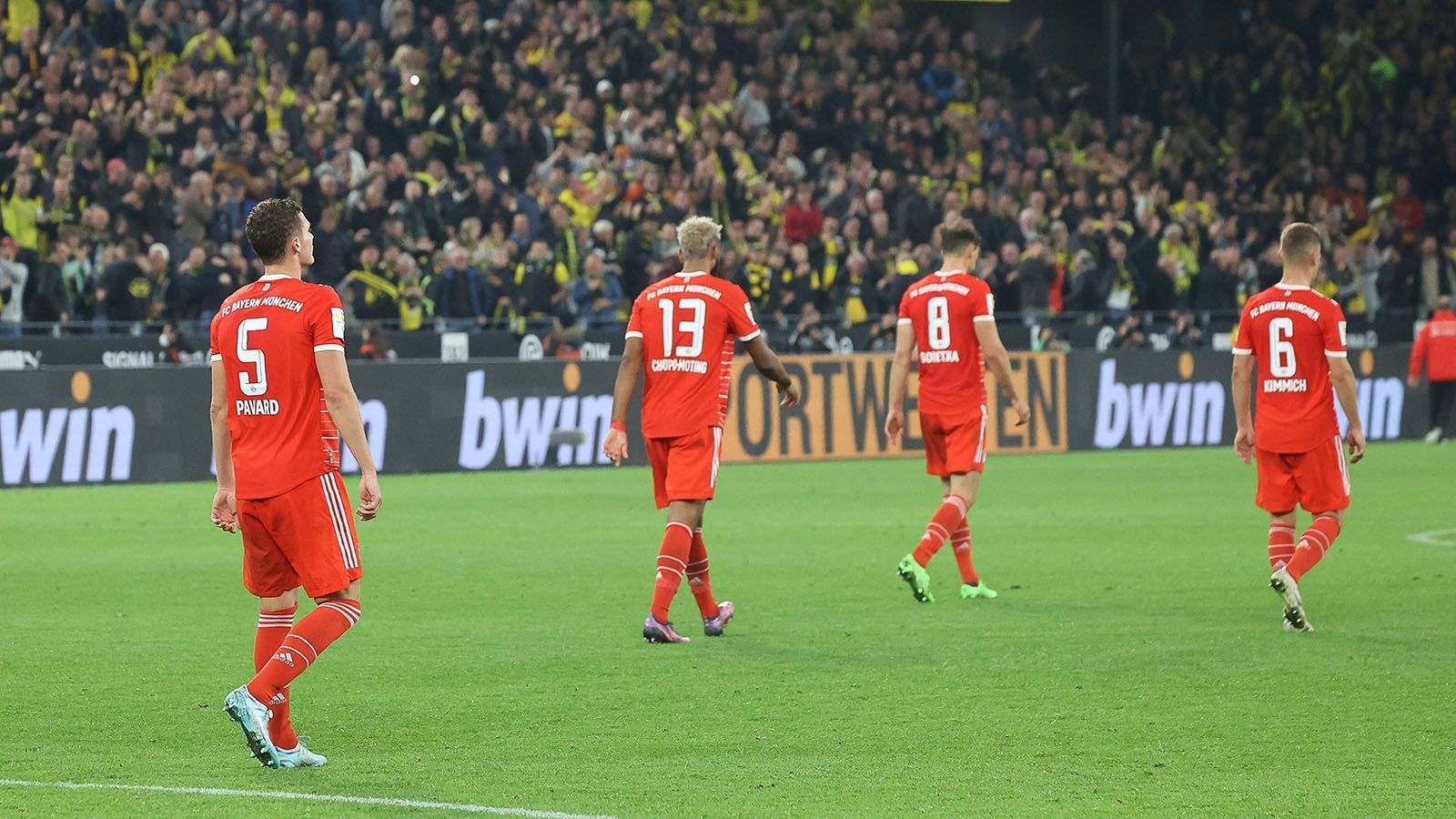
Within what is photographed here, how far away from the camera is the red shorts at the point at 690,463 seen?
9367 millimetres

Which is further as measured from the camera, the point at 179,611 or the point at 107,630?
the point at 179,611

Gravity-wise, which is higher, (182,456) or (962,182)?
(962,182)

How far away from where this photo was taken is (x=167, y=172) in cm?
2202

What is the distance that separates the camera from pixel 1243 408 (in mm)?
10289

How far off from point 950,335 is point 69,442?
11.1 metres

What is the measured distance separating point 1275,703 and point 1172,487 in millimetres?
11458

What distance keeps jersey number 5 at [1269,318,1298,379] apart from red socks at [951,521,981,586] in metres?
2.11

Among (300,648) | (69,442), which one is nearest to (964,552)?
(300,648)

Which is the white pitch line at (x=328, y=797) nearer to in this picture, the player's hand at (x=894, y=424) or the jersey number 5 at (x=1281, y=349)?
the player's hand at (x=894, y=424)

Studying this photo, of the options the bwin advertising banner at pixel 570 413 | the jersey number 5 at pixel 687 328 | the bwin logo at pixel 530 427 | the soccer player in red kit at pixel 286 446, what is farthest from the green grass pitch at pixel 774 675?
the bwin logo at pixel 530 427

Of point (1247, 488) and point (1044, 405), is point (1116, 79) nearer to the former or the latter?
point (1044, 405)

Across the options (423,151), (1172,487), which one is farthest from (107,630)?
(423,151)

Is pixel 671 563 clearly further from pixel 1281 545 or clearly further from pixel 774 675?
pixel 1281 545

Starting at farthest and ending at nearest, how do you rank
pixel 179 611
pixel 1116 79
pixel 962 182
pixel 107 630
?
1. pixel 1116 79
2. pixel 962 182
3. pixel 179 611
4. pixel 107 630
